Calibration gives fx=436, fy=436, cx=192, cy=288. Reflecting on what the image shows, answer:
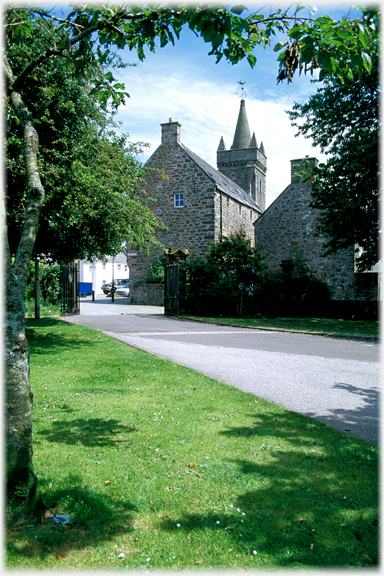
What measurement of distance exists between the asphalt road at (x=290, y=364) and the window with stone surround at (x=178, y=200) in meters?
16.6

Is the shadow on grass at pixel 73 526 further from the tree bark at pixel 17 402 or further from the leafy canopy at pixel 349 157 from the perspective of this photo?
the leafy canopy at pixel 349 157

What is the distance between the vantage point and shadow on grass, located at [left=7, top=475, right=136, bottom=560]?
305 cm

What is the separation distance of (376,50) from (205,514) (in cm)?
529

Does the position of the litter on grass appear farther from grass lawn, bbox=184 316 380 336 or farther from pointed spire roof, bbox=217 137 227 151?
pointed spire roof, bbox=217 137 227 151

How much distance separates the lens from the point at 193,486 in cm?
395

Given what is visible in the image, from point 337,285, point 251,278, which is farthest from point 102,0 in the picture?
point 337,285

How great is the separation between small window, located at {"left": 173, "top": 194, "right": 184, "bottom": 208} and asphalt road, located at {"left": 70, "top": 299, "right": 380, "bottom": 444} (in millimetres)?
16573

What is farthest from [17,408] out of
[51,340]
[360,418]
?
[51,340]

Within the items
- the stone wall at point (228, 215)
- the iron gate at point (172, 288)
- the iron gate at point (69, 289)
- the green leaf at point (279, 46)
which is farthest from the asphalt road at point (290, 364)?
the stone wall at point (228, 215)

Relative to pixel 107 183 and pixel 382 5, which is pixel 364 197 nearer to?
pixel 107 183

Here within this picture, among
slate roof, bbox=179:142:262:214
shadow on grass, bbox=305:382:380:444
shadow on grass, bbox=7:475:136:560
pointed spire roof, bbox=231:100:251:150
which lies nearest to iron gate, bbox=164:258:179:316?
slate roof, bbox=179:142:262:214

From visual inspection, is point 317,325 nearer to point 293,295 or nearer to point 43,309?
point 293,295

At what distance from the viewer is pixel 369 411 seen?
20.8 ft

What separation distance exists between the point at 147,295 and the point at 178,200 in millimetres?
7423
